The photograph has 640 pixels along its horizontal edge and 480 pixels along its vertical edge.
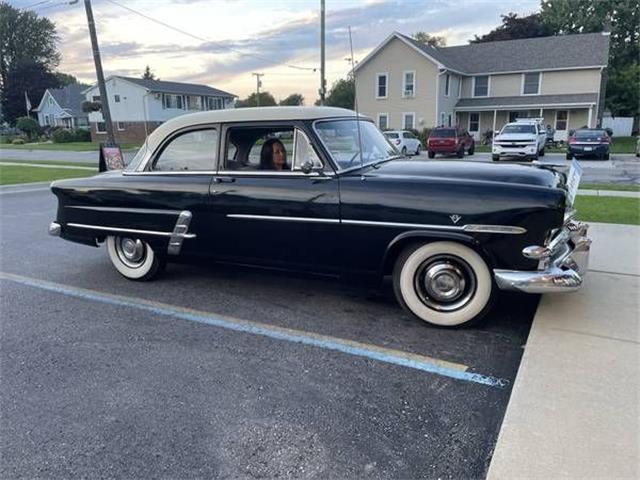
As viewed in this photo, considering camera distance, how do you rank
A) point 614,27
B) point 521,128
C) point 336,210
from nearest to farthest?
point 336,210
point 521,128
point 614,27

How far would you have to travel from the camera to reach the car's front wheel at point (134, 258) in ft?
18.5

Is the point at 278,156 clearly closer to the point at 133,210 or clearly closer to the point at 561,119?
the point at 133,210

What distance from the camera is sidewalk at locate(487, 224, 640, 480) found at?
7.98 feet

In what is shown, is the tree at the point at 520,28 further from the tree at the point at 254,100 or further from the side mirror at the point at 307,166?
the side mirror at the point at 307,166

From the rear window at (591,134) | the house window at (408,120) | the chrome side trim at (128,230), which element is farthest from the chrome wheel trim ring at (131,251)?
the house window at (408,120)

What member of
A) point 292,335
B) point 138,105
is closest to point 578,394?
point 292,335

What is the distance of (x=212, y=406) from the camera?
3.15m

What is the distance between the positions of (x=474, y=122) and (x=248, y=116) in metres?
37.0

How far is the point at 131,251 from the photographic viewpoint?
5.74 meters

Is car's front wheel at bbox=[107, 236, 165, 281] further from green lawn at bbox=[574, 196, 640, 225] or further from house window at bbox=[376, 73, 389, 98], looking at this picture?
house window at bbox=[376, 73, 389, 98]

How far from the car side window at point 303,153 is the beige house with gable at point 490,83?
3227 centimetres

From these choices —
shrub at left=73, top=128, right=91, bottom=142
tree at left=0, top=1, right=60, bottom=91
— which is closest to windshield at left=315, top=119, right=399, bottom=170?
shrub at left=73, top=128, right=91, bottom=142

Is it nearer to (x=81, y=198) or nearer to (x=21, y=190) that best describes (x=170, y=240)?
(x=81, y=198)

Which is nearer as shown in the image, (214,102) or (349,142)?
(349,142)
